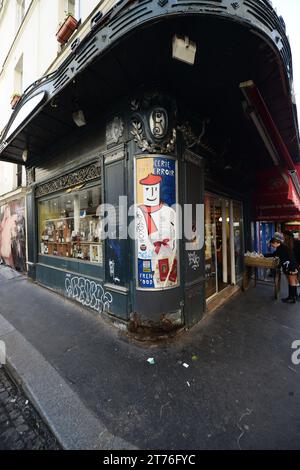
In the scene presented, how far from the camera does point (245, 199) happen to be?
746cm

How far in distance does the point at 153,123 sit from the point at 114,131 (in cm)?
93

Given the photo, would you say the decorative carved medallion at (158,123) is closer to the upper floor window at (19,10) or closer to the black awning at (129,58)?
the black awning at (129,58)

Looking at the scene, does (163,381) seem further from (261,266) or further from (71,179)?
(261,266)

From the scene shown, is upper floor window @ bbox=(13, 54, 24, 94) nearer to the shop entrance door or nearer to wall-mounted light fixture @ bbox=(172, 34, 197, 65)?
wall-mounted light fixture @ bbox=(172, 34, 197, 65)

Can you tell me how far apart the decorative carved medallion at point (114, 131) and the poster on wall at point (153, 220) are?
2.54 feet

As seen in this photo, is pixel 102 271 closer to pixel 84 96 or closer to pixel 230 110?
pixel 84 96

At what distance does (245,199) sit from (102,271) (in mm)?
5979

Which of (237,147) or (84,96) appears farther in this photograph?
(237,147)

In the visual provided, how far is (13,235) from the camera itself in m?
9.27

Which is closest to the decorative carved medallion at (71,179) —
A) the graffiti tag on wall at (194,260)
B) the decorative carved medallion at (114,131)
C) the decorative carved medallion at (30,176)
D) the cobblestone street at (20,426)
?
the decorative carved medallion at (30,176)

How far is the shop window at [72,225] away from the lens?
4922 millimetres

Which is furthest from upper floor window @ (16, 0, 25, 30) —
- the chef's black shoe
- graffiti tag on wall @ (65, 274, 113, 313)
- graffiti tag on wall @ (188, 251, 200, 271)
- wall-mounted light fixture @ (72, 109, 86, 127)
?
the chef's black shoe

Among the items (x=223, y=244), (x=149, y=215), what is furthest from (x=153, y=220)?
(x=223, y=244)
